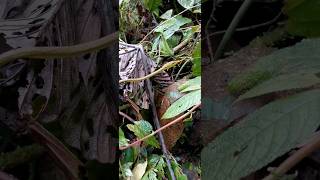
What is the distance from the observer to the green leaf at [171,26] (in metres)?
1.03

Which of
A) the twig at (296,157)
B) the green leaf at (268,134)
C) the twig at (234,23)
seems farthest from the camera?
the twig at (234,23)

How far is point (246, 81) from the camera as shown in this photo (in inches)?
29.9

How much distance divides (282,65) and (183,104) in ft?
1.46

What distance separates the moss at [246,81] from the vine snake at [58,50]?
0.96ft

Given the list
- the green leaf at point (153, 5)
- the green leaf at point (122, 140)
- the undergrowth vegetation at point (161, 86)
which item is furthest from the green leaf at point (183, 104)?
the green leaf at point (153, 5)

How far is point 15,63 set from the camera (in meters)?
0.89

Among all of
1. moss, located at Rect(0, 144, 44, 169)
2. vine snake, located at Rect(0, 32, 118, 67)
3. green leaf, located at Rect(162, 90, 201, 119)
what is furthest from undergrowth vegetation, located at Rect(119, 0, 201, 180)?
moss, located at Rect(0, 144, 44, 169)

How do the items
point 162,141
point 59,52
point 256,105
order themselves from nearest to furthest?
point 256,105 < point 59,52 < point 162,141

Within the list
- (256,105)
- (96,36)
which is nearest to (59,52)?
(96,36)

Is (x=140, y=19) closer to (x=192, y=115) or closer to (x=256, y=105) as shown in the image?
(x=192, y=115)

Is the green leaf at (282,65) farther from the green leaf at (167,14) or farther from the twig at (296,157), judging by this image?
the green leaf at (167,14)

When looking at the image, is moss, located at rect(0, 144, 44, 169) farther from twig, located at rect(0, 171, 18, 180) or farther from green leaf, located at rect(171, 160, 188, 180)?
green leaf, located at rect(171, 160, 188, 180)

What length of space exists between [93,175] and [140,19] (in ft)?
1.27

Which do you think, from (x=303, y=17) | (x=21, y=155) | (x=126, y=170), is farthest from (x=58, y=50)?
(x=303, y=17)
